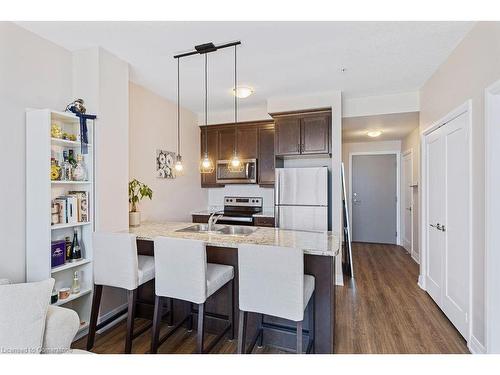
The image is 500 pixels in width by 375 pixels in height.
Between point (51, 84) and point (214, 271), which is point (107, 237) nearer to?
point (214, 271)

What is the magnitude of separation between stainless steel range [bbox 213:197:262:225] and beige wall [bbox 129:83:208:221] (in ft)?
1.80

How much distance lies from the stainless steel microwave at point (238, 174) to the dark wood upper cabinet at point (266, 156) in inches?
4.1

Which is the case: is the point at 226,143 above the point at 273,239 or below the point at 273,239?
above

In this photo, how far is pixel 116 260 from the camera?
85.0 inches

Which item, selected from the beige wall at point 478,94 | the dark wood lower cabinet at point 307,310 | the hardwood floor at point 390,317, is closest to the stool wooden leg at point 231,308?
the dark wood lower cabinet at point 307,310

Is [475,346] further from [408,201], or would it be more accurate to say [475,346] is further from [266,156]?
[408,201]

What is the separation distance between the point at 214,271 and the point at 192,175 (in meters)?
2.73

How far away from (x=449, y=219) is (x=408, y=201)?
299 centimetres

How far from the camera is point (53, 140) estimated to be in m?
2.15

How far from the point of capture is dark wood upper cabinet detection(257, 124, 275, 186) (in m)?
4.43

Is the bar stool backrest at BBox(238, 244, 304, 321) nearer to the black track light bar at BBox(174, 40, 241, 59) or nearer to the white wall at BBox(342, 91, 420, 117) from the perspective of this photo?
the black track light bar at BBox(174, 40, 241, 59)

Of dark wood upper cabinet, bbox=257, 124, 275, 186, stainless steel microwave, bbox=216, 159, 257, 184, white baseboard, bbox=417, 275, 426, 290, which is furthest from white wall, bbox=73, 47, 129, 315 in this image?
white baseboard, bbox=417, 275, 426, 290

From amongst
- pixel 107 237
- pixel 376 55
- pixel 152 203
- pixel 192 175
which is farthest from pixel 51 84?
pixel 376 55

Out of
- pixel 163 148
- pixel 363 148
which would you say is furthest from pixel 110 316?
pixel 363 148
